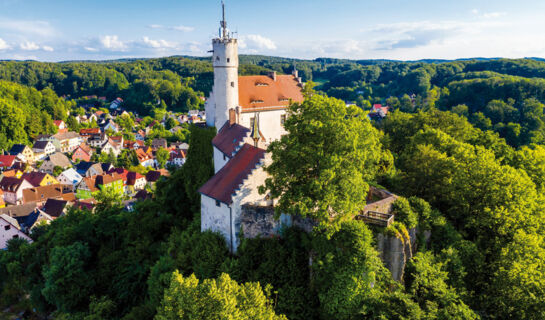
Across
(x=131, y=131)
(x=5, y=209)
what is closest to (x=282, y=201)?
(x=5, y=209)

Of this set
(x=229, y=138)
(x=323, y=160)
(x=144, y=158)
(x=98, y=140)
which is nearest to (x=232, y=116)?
(x=229, y=138)

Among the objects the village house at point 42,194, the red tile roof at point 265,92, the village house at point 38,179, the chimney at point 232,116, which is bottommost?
the village house at point 42,194

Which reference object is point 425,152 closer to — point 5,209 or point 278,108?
point 278,108

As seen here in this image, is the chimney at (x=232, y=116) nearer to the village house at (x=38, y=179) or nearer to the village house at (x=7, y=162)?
the village house at (x=38, y=179)

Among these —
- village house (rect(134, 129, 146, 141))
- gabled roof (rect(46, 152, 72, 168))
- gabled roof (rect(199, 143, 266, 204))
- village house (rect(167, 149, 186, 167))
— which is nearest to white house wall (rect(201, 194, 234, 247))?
gabled roof (rect(199, 143, 266, 204))

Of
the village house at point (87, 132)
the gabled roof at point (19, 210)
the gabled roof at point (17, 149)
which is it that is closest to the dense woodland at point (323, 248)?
the gabled roof at point (19, 210)

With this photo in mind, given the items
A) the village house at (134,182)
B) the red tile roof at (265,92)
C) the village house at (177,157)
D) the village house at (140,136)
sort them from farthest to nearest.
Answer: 1. the village house at (140,136)
2. the village house at (177,157)
3. the village house at (134,182)
4. the red tile roof at (265,92)

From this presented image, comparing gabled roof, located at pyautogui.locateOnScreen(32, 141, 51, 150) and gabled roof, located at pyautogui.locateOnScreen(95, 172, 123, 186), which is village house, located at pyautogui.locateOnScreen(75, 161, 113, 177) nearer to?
gabled roof, located at pyautogui.locateOnScreen(95, 172, 123, 186)
